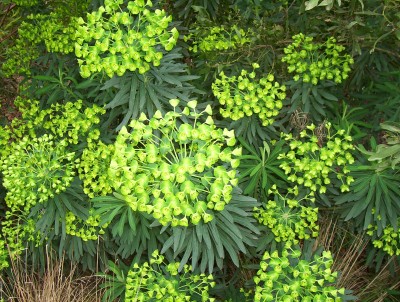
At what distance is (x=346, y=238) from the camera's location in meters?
3.97

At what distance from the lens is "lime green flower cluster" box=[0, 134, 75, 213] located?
300 cm

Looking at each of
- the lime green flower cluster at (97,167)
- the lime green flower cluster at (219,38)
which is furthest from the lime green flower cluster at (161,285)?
the lime green flower cluster at (219,38)

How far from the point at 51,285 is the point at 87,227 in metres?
0.55

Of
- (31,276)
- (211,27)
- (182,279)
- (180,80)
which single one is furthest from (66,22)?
(182,279)

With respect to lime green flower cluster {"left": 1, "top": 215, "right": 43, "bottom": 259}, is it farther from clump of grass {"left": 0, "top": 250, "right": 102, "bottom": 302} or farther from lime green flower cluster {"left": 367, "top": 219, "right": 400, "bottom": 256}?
lime green flower cluster {"left": 367, "top": 219, "right": 400, "bottom": 256}

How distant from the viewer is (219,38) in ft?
11.3

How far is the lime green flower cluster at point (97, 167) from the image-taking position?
3.08 m

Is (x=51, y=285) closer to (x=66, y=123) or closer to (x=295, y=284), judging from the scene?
(x=66, y=123)

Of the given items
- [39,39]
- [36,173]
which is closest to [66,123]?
[36,173]

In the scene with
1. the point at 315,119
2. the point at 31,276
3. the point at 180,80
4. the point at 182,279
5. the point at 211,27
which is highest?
the point at 211,27

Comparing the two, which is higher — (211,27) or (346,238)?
(211,27)

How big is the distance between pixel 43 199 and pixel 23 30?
59.0 inches

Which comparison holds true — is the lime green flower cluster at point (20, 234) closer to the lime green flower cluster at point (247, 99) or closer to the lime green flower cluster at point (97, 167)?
the lime green flower cluster at point (97, 167)

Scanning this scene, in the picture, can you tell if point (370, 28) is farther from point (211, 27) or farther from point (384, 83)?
point (211, 27)
